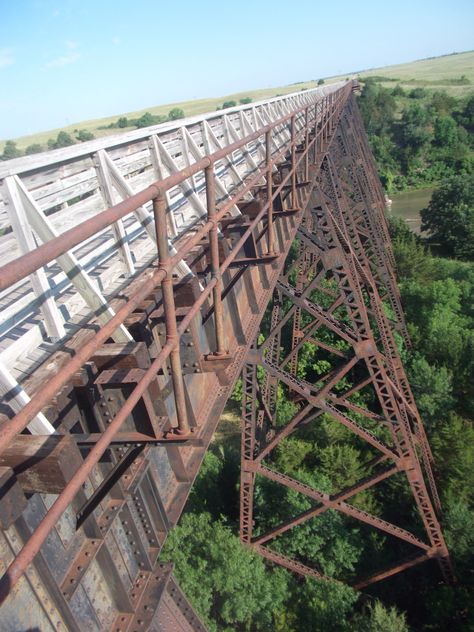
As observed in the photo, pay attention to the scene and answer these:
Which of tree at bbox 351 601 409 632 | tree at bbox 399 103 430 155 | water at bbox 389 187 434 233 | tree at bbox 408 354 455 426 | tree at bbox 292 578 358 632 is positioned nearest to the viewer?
tree at bbox 351 601 409 632

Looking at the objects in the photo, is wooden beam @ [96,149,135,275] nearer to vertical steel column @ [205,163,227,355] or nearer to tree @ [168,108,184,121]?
vertical steel column @ [205,163,227,355]

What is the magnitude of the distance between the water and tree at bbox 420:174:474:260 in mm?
3853

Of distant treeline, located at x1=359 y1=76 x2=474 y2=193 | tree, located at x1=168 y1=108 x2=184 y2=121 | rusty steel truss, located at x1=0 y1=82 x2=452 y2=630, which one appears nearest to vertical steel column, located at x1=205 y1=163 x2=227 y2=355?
rusty steel truss, located at x1=0 y1=82 x2=452 y2=630

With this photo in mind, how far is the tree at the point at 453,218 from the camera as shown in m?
25.9

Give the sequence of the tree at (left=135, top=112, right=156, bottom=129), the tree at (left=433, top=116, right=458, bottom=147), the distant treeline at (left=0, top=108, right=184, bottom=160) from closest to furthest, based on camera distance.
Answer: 1. the tree at (left=433, top=116, right=458, bottom=147)
2. the distant treeline at (left=0, top=108, right=184, bottom=160)
3. the tree at (left=135, top=112, right=156, bottom=129)

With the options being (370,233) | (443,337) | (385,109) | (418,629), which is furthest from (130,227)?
(385,109)

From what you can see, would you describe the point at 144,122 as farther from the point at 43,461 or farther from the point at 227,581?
the point at 43,461

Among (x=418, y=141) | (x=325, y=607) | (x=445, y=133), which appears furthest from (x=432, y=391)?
(x=445, y=133)

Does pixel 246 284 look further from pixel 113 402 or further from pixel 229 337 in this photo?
pixel 113 402

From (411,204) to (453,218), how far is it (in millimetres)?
12698

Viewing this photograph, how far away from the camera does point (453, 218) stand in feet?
86.7

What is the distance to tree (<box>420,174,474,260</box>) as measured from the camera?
25906 mm

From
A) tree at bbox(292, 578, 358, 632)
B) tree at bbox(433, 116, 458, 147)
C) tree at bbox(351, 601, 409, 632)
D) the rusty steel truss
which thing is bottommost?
tree at bbox(292, 578, 358, 632)

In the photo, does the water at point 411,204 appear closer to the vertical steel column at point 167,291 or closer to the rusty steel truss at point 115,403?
the rusty steel truss at point 115,403
